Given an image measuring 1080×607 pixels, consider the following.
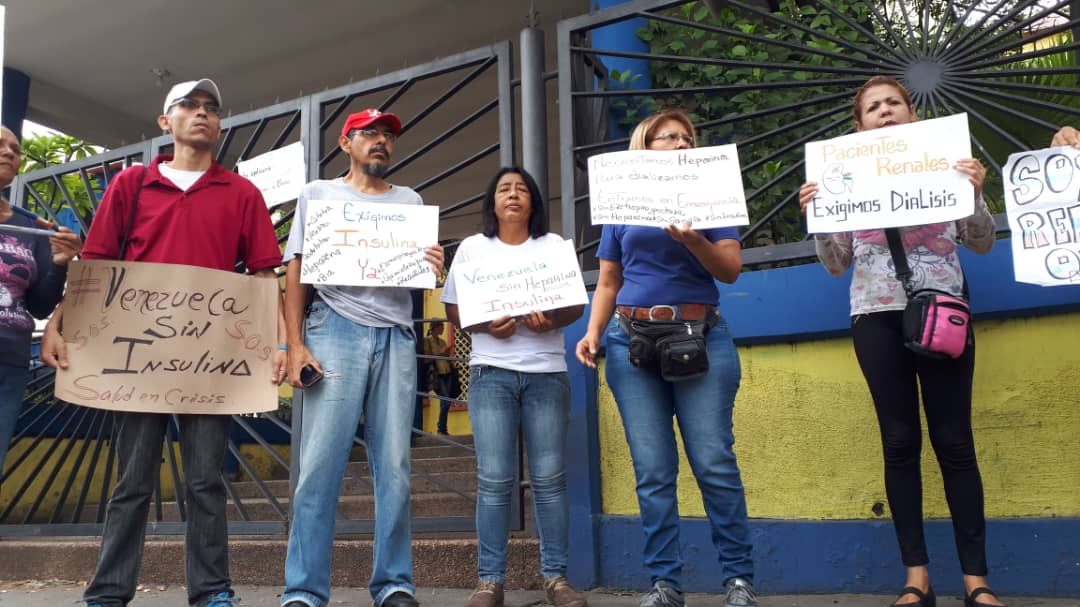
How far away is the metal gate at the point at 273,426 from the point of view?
476cm

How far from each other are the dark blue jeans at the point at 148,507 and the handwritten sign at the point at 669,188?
1.59 metres

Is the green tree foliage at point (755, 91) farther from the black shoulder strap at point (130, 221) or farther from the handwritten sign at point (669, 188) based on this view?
the black shoulder strap at point (130, 221)

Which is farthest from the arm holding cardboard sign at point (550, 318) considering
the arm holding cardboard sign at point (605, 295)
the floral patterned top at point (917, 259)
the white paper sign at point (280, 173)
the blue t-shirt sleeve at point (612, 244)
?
the white paper sign at point (280, 173)

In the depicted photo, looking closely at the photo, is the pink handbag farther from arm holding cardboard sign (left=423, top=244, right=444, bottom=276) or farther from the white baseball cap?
the white baseball cap

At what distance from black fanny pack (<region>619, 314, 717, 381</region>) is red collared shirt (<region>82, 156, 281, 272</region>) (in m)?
1.52

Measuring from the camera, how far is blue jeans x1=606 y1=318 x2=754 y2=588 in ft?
9.93

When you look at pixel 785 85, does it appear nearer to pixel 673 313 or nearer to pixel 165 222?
pixel 673 313

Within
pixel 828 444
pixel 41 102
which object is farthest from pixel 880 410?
pixel 41 102

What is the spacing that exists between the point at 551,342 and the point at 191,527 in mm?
1430

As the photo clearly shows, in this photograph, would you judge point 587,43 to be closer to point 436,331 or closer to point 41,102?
point 436,331

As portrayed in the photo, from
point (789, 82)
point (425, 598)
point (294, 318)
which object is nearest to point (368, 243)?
point (294, 318)

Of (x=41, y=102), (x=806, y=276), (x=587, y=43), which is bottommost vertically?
(x=806, y=276)

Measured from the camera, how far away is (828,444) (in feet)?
12.4

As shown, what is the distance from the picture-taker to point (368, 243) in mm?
3377
